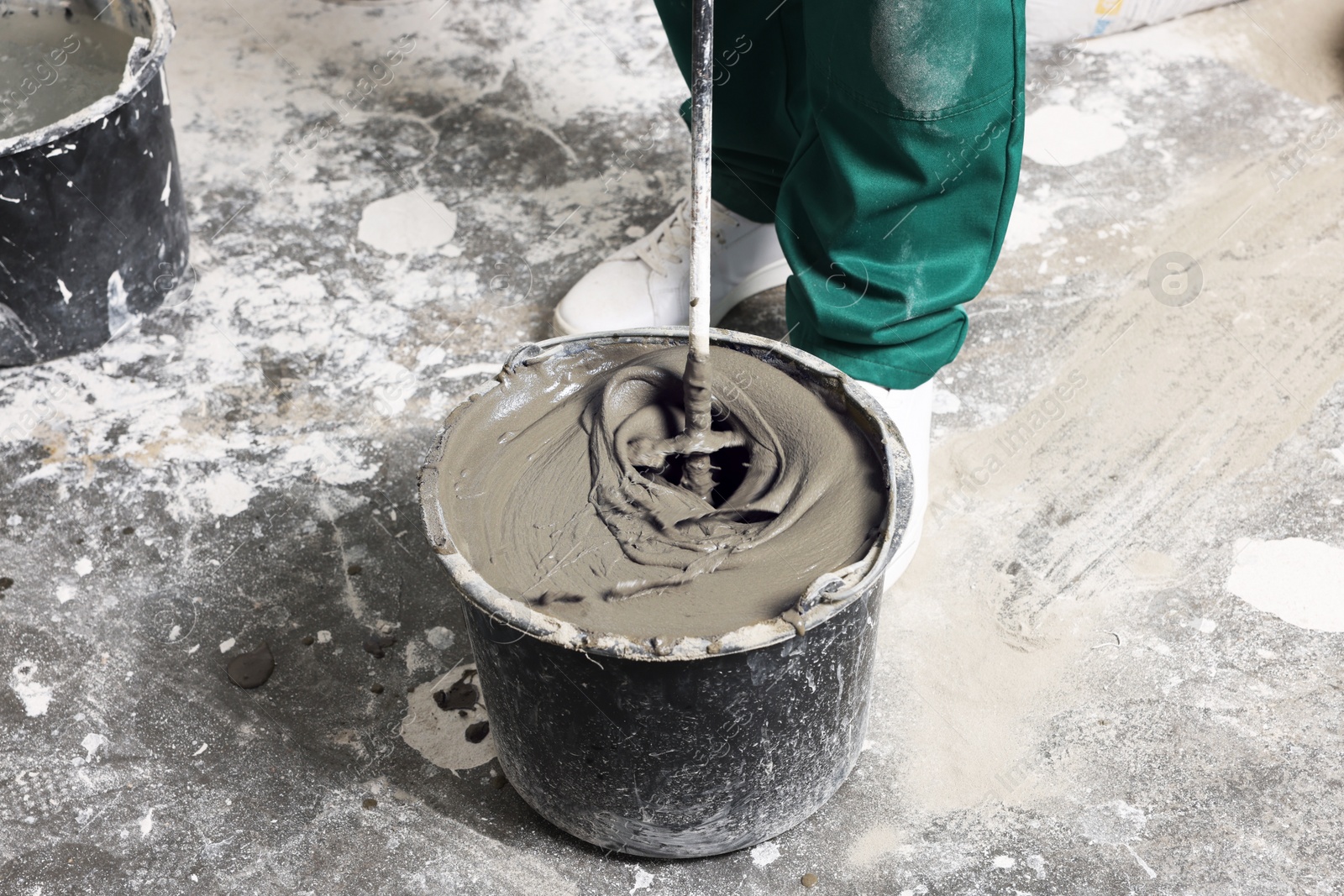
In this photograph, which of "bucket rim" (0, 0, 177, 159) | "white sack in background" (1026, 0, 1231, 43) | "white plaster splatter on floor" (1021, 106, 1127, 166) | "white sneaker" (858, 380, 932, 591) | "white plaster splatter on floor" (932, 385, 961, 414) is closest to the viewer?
"white sneaker" (858, 380, 932, 591)

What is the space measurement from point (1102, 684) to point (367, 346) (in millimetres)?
1492

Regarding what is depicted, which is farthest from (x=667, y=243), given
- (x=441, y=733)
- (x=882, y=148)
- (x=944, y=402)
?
(x=441, y=733)

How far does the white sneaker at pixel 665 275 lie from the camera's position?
2.36 m

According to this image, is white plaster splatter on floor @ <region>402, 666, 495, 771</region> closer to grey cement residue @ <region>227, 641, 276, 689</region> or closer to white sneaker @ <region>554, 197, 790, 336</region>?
grey cement residue @ <region>227, 641, 276, 689</region>

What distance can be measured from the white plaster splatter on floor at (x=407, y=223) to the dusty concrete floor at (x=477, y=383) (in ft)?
0.03

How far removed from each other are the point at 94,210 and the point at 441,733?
1214 mm

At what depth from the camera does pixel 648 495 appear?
4.97 ft

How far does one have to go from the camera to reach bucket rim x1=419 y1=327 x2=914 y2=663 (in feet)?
4.36

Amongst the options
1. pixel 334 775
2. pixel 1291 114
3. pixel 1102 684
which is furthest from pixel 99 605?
pixel 1291 114

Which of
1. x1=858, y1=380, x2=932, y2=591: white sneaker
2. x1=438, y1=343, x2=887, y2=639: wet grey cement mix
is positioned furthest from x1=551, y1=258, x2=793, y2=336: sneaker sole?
x1=438, y1=343, x2=887, y2=639: wet grey cement mix

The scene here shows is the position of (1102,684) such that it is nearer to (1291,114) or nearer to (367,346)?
(367,346)

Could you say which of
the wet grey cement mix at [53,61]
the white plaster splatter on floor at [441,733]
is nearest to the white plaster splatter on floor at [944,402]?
the white plaster splatter on floor at [441,733]

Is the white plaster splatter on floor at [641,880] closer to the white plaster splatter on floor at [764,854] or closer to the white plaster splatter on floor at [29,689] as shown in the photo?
the white plaster splatter on floor at [764,854]

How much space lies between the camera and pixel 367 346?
2465mm
